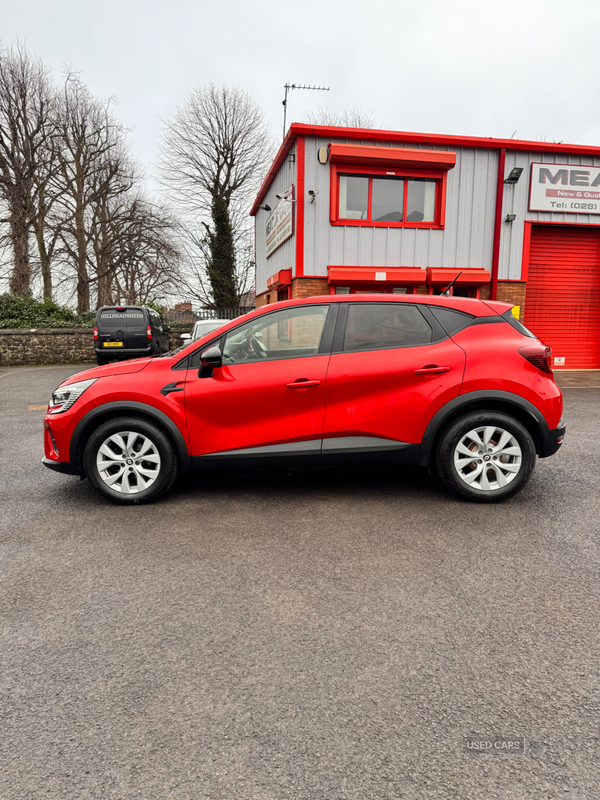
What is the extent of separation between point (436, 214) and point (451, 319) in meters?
11.0

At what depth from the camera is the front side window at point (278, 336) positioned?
450 centimetres

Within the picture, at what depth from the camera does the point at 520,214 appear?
581 inches

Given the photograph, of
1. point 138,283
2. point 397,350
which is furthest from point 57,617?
point 138,283

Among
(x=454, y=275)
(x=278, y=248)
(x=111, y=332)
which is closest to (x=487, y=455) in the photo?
(x=454, y=275)

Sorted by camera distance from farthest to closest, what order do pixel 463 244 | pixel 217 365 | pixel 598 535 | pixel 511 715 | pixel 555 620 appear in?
1. pixel 463 244
2. pixel 217 365
3. pixel 598 535
4. pixel 555 620
5. pixel 511 715

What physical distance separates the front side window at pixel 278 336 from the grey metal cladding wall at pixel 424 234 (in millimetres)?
9819

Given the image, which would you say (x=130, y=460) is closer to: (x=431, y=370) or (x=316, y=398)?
(x=316, y=398)

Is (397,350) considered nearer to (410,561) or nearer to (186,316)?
(410,561)

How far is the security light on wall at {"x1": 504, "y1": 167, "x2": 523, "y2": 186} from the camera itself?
45.8 ft

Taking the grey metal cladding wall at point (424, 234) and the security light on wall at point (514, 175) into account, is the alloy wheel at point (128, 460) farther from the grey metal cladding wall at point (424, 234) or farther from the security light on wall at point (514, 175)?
the security light on wall at point (514, 175)

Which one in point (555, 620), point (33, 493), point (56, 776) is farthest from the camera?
point (33, 493)

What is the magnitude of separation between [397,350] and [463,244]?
37.6 ft

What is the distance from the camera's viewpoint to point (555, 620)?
269 centimetres

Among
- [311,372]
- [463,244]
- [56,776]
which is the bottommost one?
[56,776]
